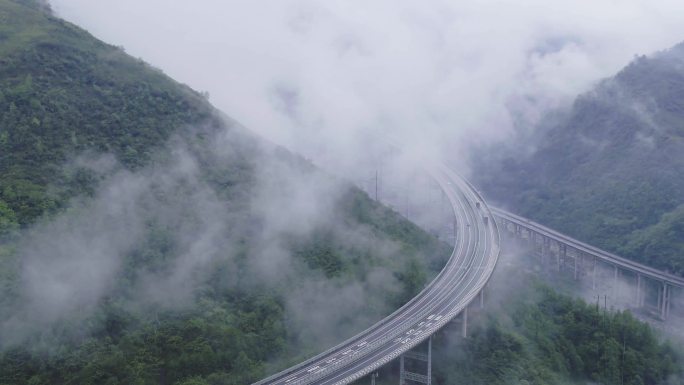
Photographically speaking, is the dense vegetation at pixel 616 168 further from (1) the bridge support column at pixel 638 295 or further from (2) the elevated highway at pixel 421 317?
(2) the elevated highway at pixel 421 317

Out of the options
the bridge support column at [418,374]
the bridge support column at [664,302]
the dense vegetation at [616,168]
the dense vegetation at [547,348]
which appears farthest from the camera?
the dense vegetation at [616,168]

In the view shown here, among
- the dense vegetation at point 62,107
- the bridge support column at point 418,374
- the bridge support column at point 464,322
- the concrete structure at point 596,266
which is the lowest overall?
the bridge support column at point 418,374

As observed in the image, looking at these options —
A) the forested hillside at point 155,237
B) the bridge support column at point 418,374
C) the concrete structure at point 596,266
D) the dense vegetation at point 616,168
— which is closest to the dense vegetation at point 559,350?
the bridge support column at point 418,374

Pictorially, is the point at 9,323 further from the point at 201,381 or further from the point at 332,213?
the point at 332,213

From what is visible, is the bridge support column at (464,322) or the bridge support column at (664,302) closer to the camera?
the bridge support column at (464,322)

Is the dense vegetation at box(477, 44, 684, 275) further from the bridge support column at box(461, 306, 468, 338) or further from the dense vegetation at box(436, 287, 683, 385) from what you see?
the bridge support column at box(461, 306, 468, 338)

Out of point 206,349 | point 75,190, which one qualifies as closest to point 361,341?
point 206,349

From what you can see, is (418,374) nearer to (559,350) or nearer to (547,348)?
(547,348)
